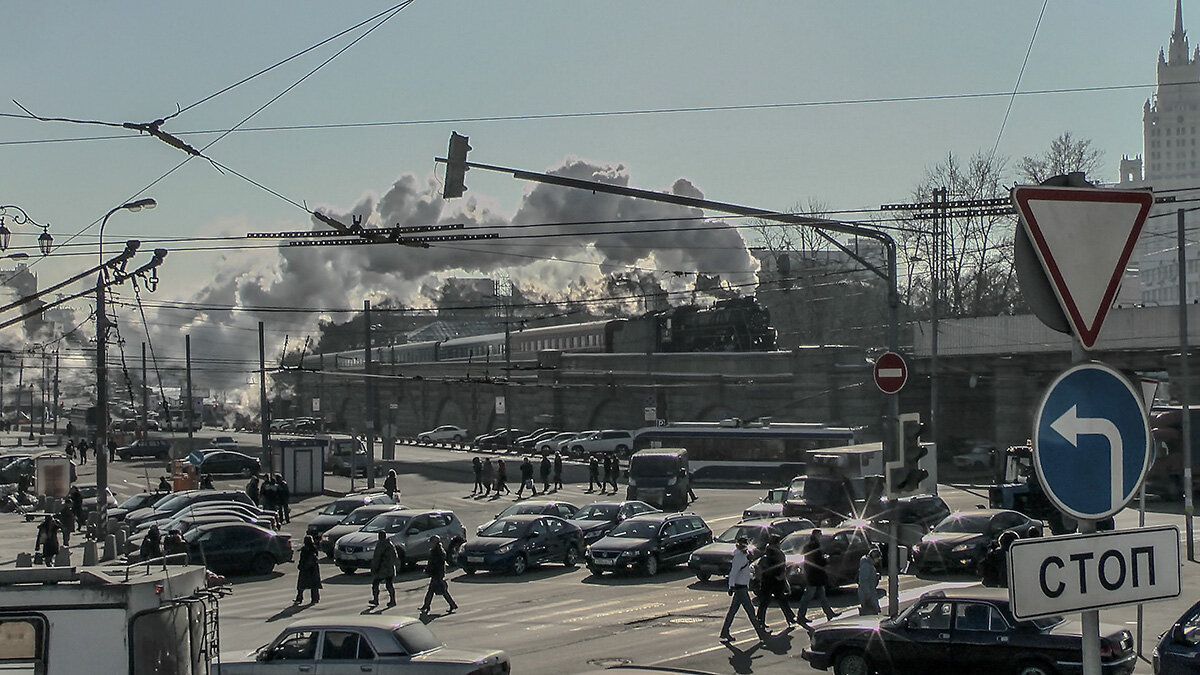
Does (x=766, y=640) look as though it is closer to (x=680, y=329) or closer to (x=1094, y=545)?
(x=1094, y=545)

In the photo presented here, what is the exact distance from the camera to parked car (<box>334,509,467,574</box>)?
29672 mm

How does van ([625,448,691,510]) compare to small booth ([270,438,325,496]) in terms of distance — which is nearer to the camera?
van ([625,448,691,510])

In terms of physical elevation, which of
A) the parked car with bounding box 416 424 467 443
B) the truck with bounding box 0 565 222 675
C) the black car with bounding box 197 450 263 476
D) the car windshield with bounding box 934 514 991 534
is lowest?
Result: the parked car with bounding box 416 424 467 443

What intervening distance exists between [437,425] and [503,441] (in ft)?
59.3

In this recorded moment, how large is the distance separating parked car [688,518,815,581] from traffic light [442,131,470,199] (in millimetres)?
14500

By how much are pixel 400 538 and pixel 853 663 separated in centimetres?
1648

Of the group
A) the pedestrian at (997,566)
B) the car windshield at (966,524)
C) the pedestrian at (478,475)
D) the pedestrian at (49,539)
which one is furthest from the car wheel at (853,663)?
the pedestrian at (478,475)

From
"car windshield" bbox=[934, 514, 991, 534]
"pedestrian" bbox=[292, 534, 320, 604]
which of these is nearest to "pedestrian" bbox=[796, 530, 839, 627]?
"car windshield" bbox=[934, 514, 991, 534]

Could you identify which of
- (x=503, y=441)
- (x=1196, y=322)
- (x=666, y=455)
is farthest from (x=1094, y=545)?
(x=503, y=441)

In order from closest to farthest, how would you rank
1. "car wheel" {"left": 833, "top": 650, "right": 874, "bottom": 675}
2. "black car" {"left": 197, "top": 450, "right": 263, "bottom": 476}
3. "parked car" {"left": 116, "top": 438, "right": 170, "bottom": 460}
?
"car wheel" {"left": 833, "top": 650, "right": 874, "bottom": 675}, "black car" {"left": 197, "top": 450, "right": 263, "bottom": 476}, "parked car" {"left": 116, "top": 438, "right": 170, "bottom": 460}

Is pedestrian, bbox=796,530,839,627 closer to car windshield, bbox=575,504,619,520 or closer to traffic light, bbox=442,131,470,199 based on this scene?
traffic light, bbox=442,131,470,199

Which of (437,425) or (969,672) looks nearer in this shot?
(969,672)

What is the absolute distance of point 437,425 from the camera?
312 feet

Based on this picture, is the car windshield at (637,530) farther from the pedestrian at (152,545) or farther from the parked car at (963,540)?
the pedestrian at (152,545)
